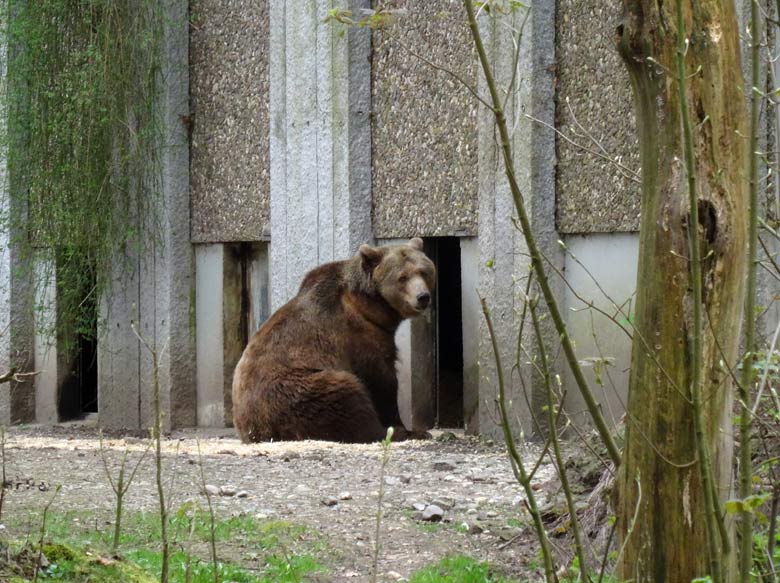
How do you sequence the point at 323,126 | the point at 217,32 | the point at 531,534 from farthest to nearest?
the point at 217,32
the point at 323,126
the point at 531,534

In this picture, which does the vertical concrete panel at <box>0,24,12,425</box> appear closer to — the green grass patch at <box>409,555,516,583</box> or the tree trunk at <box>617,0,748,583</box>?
the green grass patch at <box>409,555,516,583</box>

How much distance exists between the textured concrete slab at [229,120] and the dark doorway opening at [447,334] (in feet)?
6.02

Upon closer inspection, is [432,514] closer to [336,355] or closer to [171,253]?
[336,355]

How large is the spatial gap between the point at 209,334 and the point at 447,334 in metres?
2.51

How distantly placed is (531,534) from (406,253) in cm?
476

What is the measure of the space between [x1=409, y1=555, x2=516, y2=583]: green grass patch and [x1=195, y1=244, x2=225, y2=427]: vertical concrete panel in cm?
723

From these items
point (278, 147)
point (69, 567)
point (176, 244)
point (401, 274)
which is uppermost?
point (278, 147)

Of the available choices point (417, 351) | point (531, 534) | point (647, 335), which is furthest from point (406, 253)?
point (647, 335)

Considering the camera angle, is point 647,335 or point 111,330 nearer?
point 647,335

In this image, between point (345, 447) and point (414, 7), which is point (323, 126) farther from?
point (345, 447)

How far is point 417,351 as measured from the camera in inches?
443

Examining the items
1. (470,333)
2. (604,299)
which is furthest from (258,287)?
(604,299)

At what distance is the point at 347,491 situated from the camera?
7086 millimetres

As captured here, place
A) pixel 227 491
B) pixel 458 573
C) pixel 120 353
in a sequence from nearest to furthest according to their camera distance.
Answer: pixel 458 573 < pixel 227 491 < pixel 120 353
